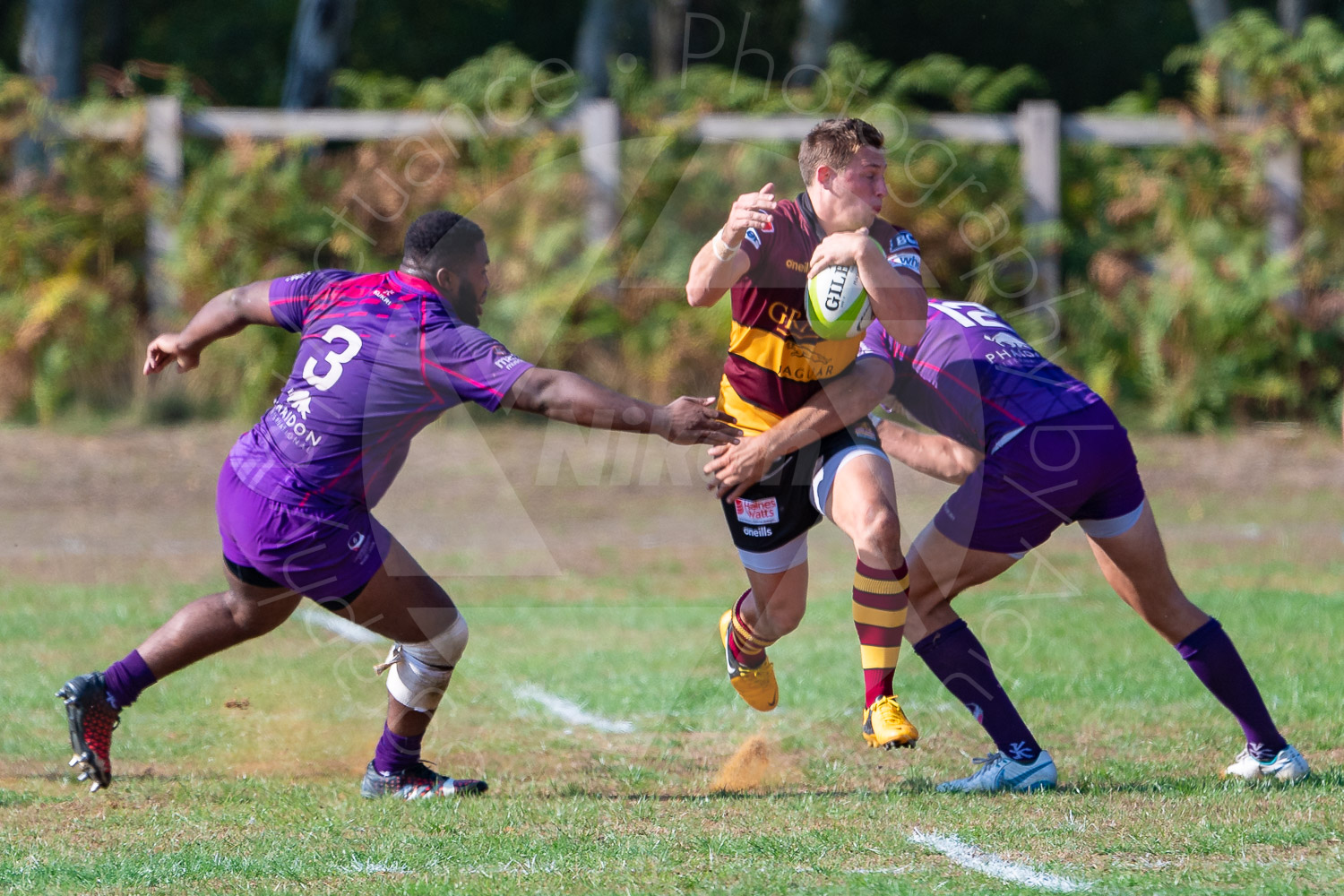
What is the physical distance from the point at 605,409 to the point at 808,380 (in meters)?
1.15

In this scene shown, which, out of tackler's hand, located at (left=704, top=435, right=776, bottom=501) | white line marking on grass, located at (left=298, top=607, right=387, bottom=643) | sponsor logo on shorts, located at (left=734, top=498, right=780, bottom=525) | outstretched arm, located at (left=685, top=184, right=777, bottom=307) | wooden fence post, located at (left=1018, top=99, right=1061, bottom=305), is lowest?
white line marking on grass, located at (left=298, top=607, right=387, bottom=643)

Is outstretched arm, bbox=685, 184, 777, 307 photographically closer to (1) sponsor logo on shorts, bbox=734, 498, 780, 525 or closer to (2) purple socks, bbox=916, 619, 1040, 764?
(1) sponsor logo on shorts, bbox=734, 498, 780, 525

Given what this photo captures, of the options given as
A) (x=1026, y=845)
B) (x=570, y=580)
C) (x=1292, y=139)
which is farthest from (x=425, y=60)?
(x=1026, y=845)

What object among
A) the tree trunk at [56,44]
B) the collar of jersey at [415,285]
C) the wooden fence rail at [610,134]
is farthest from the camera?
the tree trunk at [56,44]

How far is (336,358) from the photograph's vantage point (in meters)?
4.88

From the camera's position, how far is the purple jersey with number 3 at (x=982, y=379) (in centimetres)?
495

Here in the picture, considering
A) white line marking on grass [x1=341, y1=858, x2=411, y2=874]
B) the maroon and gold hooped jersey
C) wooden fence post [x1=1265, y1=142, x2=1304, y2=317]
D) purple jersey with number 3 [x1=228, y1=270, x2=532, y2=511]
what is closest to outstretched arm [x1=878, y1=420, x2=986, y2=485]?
the maroon and gold hooped jersey

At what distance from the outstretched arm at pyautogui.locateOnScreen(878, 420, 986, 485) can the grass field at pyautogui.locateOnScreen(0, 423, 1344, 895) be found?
1.15 m

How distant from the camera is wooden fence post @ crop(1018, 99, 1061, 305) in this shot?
14.0 meters

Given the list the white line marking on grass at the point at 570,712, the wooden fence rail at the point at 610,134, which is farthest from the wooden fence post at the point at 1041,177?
the white line marking on grass at the point at 570,712

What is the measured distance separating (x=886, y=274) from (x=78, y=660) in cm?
479

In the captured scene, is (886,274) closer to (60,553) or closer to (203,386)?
(60,553)

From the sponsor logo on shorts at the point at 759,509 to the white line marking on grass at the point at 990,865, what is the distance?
1.39 meters

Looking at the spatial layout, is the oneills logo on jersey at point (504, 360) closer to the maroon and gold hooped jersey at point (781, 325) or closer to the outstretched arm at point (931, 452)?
the maroon and gold hooped jersey at point (781, 325)
